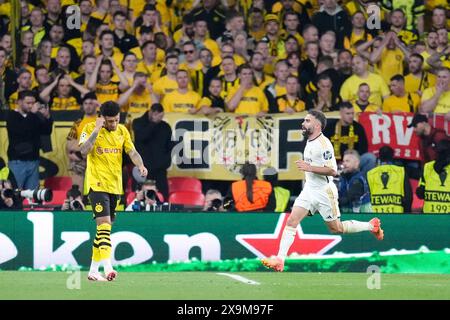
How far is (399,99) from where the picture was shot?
62.0 feet

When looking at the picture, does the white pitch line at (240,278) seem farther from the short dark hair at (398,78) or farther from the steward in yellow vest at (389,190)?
the short dark hair at (398,78)

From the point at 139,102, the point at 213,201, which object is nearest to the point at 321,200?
the point at 213,201

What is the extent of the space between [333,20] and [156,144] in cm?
419

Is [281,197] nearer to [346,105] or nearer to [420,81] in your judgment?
[346,105]

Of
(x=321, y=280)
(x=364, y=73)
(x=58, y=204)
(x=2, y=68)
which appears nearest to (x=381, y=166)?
(x=364, y=73)

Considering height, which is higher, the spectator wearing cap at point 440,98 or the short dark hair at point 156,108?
the spectator wearing cap at point 440,98

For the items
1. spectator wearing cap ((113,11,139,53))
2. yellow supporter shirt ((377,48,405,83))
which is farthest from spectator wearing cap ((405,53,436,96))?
spectator wearing cap ((113,11,139,53))

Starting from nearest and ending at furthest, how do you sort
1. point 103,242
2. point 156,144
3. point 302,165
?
1. point 103,242
2. point 302,165
3. point 156,144

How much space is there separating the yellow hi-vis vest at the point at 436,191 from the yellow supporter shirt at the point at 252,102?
115 inches

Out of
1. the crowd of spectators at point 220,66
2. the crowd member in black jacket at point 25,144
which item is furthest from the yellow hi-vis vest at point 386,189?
the crowd member in black jacket at point 25,144

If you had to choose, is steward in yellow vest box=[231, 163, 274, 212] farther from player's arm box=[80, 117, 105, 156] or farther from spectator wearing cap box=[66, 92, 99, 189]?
player's arm box=[80, 117, 105, 156]

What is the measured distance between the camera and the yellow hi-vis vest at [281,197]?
17578 mm

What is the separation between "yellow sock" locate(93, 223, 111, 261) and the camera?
13.1 m

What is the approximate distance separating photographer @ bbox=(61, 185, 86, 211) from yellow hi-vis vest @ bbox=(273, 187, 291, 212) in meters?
2.99
